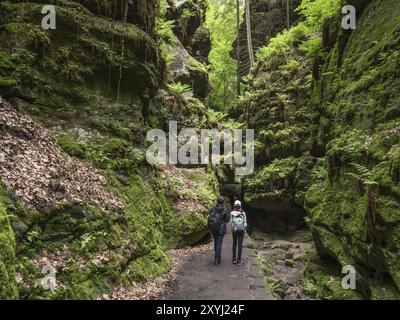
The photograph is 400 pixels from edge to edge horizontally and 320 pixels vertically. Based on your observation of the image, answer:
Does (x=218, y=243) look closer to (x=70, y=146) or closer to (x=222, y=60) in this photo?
(x=70, y=146)

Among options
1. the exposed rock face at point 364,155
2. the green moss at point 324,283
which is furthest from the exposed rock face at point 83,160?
the exposed rock face at point 364,155

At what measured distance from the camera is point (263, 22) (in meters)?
35.4

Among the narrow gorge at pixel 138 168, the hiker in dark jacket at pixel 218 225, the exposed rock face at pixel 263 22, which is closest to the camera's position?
the narrow gorge at pixel 138 168

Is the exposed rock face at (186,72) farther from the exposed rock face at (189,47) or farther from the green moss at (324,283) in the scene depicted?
the green moss at (324,283)

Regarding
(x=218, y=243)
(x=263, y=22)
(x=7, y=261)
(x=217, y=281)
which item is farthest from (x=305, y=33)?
(x=7, y=261)

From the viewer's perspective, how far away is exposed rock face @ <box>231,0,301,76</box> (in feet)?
111

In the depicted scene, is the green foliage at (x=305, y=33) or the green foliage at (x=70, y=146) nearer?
the green foliage at (x=70, y=146)

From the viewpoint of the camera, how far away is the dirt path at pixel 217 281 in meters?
8.52

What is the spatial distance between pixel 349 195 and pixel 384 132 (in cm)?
205

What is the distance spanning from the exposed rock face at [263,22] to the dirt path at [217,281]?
26.7m

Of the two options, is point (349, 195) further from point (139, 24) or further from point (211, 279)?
point (139, 24)

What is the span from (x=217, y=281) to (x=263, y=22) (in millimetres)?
31044

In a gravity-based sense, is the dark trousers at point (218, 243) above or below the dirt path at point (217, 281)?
above
